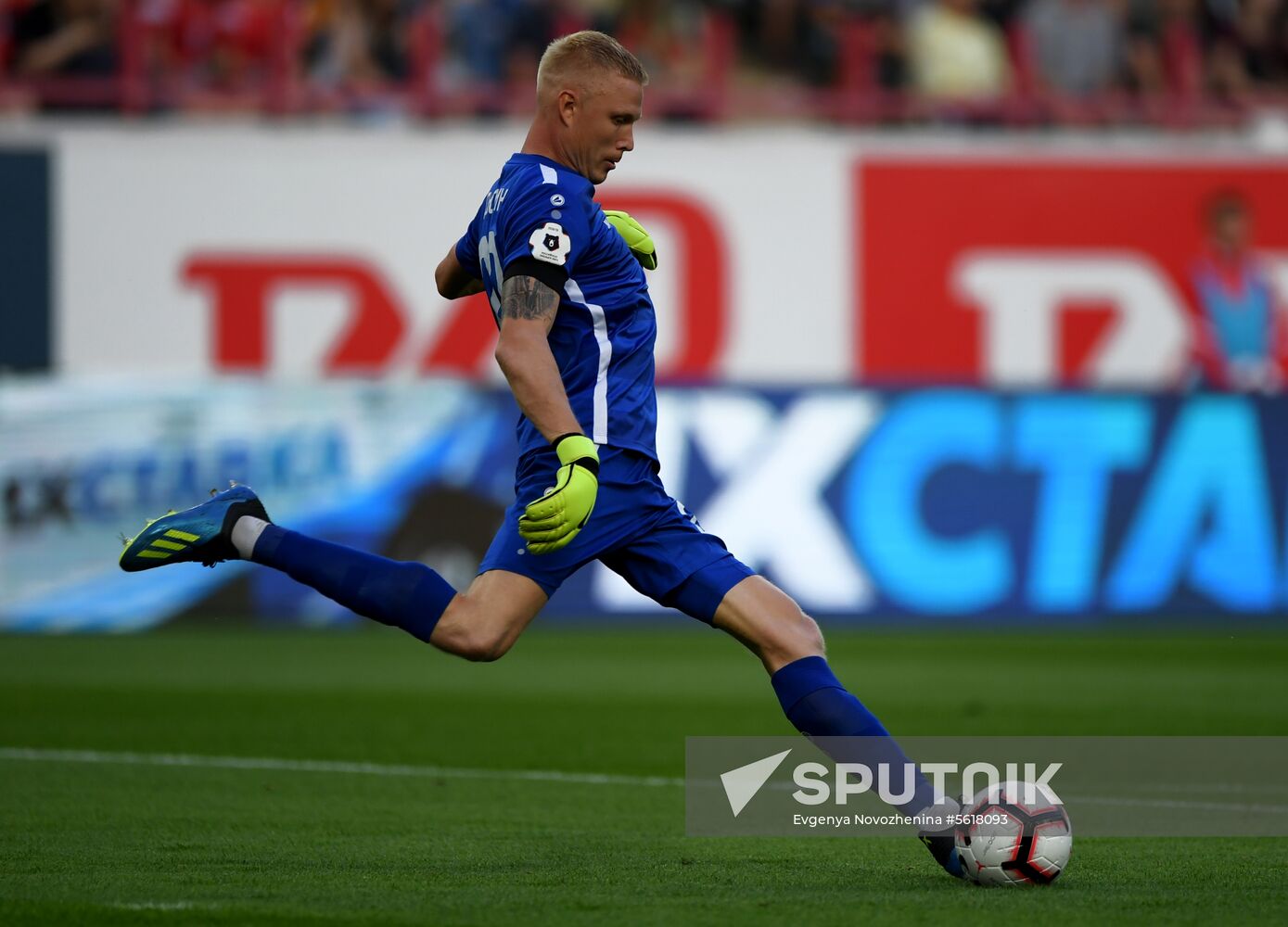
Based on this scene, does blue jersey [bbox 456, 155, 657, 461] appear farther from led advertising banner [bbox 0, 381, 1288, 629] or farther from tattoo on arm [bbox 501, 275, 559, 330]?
led advertising banner [bbox 0, 381, 1288, 629]

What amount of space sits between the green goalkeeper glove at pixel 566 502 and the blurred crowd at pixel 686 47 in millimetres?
13194

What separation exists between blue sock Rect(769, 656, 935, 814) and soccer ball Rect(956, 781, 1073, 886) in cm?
14

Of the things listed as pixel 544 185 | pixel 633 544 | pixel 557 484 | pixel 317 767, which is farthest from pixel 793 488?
pixel 557 484

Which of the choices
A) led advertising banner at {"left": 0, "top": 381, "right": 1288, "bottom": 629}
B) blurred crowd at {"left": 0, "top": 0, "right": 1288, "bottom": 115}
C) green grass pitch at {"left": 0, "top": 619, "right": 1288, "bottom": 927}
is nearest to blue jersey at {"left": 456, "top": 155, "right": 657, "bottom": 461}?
green grass pitch at {"left": 0, "top": 619, "right": 1288, "bottom": 927}

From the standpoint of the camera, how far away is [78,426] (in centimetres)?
1340

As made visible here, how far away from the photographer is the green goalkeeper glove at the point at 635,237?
5.41 metres

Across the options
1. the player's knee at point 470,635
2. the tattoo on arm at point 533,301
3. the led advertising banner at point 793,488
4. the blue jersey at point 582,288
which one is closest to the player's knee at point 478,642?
the player's knee at point 470,635

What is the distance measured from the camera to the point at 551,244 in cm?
491

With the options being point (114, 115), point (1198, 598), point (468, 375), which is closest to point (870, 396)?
point (1198, 598)

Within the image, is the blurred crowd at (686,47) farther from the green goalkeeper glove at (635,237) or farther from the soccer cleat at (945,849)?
the soccer cleat at (945,849)

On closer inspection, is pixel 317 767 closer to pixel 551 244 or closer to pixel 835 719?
pixel 835 719

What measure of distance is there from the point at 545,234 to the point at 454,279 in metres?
0.80

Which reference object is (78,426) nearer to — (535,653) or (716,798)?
(535,653)

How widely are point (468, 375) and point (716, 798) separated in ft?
36.0
